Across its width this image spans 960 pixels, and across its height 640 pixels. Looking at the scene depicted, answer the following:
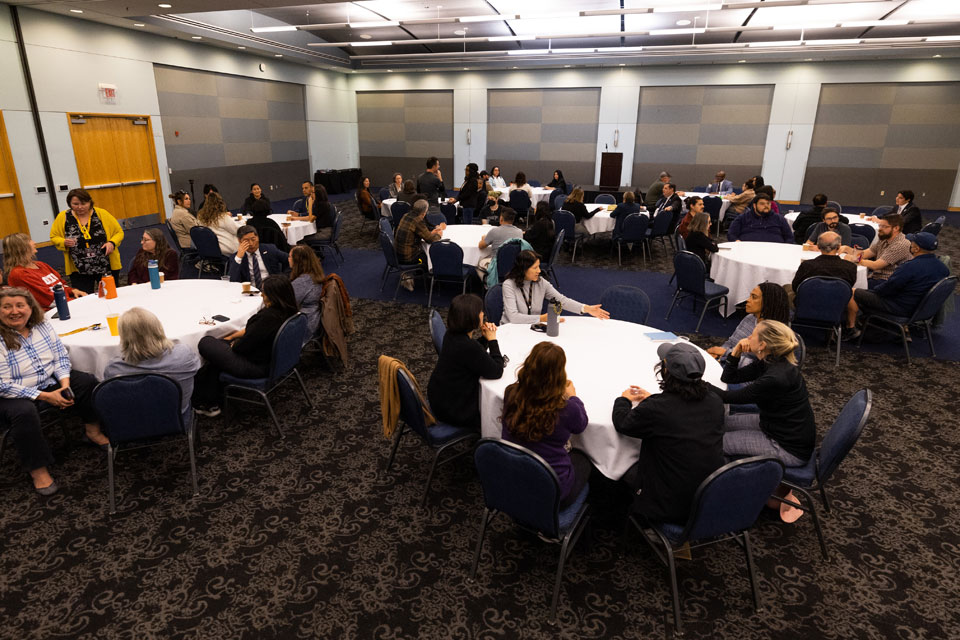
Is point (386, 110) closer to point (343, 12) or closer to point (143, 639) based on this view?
point (343, 12)

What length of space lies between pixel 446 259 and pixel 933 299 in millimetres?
4935

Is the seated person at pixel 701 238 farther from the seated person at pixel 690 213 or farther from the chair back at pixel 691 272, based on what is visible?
the chair back at pixel 691 272

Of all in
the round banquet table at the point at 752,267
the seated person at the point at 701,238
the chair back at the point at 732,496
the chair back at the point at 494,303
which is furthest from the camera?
the seated person at the point at 701,238

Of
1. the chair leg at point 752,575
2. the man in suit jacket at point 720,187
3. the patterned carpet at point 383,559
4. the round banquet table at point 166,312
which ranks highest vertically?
the man in suit jacket at point 720,187

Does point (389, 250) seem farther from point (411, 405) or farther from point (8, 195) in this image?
point (8, 195)

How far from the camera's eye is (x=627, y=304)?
14.9 ft

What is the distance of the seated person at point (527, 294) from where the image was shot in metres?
4.37

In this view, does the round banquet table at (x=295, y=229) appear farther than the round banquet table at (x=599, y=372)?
Yes

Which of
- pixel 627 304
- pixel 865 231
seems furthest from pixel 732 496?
Result: pixel 865 231

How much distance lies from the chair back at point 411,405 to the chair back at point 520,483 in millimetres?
707

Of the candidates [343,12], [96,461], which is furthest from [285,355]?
[343,12]

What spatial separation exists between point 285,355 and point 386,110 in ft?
56.1

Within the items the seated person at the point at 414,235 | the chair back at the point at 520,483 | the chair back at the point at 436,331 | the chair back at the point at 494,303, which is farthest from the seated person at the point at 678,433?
the seated person at the point at 414,235

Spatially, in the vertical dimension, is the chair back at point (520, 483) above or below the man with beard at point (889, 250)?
below
